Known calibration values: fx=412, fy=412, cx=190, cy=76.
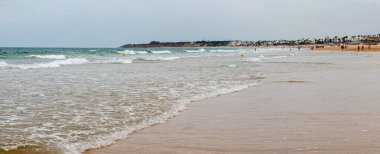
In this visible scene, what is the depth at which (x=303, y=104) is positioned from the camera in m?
8.84

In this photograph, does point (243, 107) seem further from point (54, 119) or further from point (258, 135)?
point (54, 119)

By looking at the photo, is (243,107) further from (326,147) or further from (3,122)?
(3,122)

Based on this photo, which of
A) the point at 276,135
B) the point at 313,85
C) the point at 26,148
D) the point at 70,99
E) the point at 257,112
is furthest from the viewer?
the point at 313,85

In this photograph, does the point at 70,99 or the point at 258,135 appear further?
the point at 70,99

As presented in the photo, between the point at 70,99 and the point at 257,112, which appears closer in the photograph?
the point at 257,112

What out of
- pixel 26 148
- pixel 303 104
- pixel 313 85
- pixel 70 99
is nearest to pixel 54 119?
pixel 26 148

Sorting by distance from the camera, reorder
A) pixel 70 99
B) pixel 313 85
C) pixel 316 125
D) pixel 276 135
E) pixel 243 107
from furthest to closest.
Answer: pixel 313 85
pixel 70 99
pixel 243 107
pixel 316 125
pixel 276 135

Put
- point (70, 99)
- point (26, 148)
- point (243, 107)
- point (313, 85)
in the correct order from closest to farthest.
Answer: point (26, 148) → point (243, 107) → point (70, 99) → point (313, 85)

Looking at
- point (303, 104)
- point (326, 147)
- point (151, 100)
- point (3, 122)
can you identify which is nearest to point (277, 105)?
point (303, 104)

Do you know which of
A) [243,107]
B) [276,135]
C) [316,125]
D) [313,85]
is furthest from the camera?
[313,85]

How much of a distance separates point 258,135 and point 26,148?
124 inches

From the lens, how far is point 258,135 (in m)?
5.99

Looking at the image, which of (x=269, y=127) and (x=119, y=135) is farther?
(x=269, y=127)

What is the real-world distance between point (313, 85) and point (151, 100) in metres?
5.81
